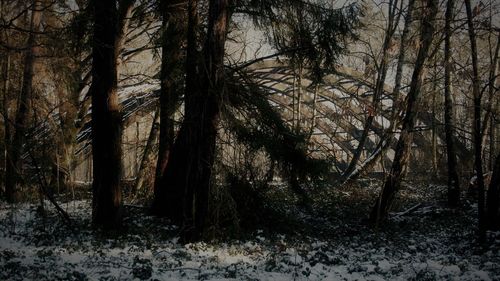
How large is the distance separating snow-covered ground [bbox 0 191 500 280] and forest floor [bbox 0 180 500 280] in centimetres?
2

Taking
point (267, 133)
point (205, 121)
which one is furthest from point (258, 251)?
point (205, 121)

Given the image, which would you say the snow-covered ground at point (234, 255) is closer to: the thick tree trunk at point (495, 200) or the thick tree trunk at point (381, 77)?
the thick tree trunk at point (495, 200)

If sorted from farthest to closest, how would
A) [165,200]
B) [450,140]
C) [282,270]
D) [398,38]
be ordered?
[398,38] < [450,140] < [165,200] < [282,270]

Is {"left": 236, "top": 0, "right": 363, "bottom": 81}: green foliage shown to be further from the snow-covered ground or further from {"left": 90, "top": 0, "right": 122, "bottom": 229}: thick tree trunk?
the snow-covered ground

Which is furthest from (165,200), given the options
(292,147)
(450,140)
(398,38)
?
(398,38)

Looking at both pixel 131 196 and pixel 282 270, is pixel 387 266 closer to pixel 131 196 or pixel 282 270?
pixel 282 270

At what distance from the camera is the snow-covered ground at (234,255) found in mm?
6758

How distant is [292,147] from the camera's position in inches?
380

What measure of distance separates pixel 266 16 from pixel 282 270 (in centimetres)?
526

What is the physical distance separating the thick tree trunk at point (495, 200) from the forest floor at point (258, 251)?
0.59m

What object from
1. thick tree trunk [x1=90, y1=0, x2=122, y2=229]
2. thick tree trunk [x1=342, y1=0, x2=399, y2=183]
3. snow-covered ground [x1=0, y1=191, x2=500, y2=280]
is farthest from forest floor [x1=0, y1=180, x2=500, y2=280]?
thick tree trunk [x1=342, y1=0, x2=399, y2=183]

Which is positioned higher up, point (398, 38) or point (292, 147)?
point (398, 38)

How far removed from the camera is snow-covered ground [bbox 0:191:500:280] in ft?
22.2

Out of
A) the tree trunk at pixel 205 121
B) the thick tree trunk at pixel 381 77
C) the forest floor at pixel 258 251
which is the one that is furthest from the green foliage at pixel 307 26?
the thick tree trunk at pixel 381 77
